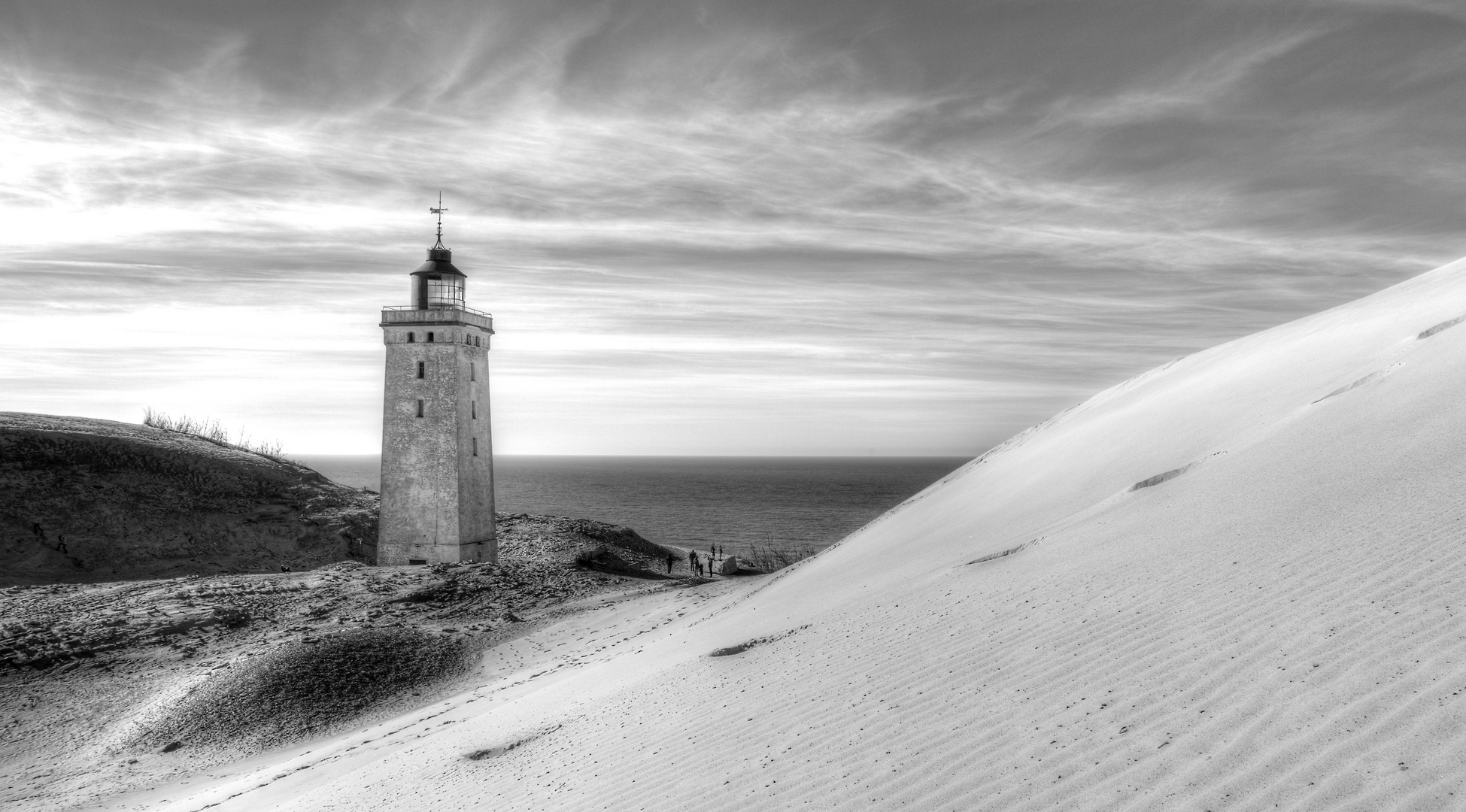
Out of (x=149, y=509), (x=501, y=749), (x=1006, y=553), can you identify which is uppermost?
(x=149, y=509)

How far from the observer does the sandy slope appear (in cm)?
485

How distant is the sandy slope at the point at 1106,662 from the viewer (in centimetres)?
485

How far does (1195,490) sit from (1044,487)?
4.01 meters

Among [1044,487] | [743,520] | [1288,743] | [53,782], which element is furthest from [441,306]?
[743,520]

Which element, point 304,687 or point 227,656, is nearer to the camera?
point 304,687

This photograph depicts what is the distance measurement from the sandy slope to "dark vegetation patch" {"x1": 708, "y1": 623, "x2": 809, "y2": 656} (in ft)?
0.29

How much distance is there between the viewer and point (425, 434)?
90.1 ft

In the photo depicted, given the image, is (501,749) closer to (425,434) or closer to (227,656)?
(227,656)

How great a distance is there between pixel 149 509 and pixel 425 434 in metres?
11.6

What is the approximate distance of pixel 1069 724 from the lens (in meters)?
5.62

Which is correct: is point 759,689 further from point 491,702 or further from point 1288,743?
point 491,702

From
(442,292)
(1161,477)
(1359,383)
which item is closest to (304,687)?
(442,292)

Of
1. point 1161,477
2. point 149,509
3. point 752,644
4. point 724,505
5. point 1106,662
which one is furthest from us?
point 724,505

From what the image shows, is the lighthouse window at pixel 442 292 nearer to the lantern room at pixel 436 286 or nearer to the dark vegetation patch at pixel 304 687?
the lantern room at pixel 436 286
